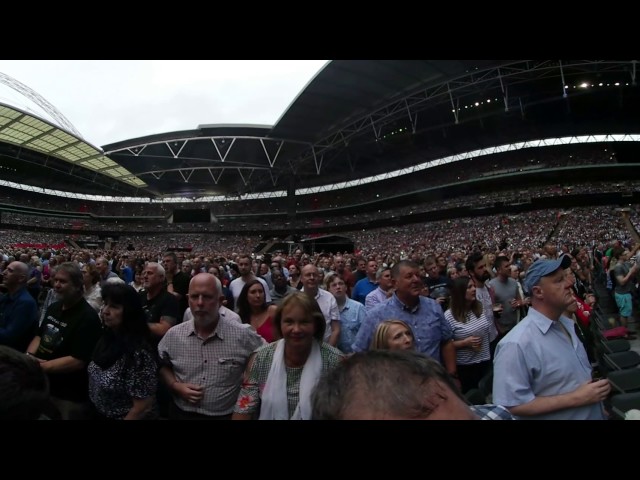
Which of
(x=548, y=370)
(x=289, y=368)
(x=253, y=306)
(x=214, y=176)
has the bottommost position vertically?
(x=548, y=370)

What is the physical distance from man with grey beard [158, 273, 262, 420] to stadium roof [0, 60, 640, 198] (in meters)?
19.4

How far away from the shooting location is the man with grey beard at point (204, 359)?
248 centimetres

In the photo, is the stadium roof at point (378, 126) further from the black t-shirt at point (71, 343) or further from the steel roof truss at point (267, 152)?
the black t-shirt at point (71, 343)

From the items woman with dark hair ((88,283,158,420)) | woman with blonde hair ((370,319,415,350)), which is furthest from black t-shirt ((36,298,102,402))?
woman with blonde hair ((370,319,415,350))

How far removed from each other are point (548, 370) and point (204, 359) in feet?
6.84

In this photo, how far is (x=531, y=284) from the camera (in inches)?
87.3

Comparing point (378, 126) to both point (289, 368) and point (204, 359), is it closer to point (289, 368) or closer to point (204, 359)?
point (204, 359)

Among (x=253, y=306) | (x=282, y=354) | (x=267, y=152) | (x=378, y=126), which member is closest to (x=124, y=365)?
(x=282, y=354)

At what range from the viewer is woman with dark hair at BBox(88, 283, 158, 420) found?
229 cm

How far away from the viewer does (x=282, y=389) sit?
2.08 meters
